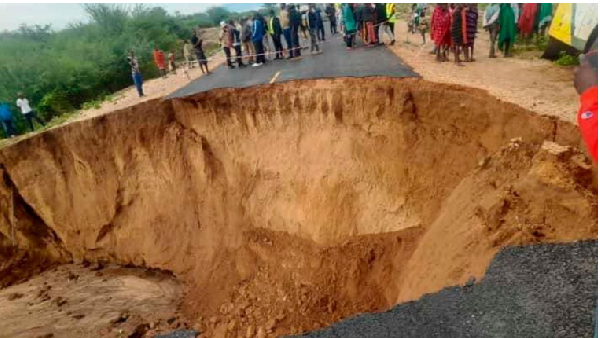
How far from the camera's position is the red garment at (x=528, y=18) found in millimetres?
12195

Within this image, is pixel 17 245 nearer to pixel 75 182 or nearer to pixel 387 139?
pixel 75 182

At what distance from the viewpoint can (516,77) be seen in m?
8.36

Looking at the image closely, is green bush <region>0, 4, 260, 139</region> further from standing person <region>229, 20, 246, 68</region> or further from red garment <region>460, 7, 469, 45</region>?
red garment <region>460, 7, 469, 45</region>

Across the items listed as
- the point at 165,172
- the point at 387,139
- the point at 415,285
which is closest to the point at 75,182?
the point at 165,172

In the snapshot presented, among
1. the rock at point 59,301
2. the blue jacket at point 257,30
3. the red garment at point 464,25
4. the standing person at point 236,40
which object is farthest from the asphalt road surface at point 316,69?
the rock at point 59,301

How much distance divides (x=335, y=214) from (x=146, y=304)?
3.86 meters

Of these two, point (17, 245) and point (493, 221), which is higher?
point (493, 221)

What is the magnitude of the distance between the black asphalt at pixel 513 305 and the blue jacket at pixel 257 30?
9.90 metres

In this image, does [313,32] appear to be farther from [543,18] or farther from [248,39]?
[543,18]

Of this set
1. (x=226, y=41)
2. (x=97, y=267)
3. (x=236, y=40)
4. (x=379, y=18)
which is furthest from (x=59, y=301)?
(x=379, y=18)

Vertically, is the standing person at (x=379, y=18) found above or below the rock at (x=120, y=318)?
above

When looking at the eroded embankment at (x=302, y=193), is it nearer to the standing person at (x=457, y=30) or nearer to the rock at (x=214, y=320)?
the rock at (x=214, y=320)

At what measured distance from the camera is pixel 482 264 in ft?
14.7

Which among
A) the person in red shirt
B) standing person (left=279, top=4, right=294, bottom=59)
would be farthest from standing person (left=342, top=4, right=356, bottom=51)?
the person in red shirt
